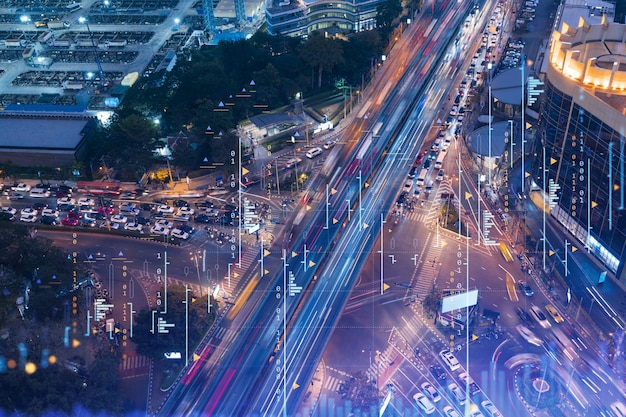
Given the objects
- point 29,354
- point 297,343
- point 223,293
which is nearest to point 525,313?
point 297,343

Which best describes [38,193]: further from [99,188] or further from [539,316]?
[539,316]

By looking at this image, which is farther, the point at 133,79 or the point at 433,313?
the point at 133,79

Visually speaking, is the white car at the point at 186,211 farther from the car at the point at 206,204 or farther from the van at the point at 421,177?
the van at the point at 421,177

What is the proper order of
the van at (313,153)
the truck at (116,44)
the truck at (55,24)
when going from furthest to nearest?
the truck at (55,24)
the truck at (116,44)
the van at (313,153)

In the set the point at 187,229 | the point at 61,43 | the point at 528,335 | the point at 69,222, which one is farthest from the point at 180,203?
the point at 61,43

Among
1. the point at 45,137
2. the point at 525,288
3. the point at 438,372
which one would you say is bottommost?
the point at 438,372

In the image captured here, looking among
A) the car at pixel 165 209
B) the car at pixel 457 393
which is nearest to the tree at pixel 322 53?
the car at pixel 165 209

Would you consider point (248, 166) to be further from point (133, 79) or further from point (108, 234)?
point (133, 79)
